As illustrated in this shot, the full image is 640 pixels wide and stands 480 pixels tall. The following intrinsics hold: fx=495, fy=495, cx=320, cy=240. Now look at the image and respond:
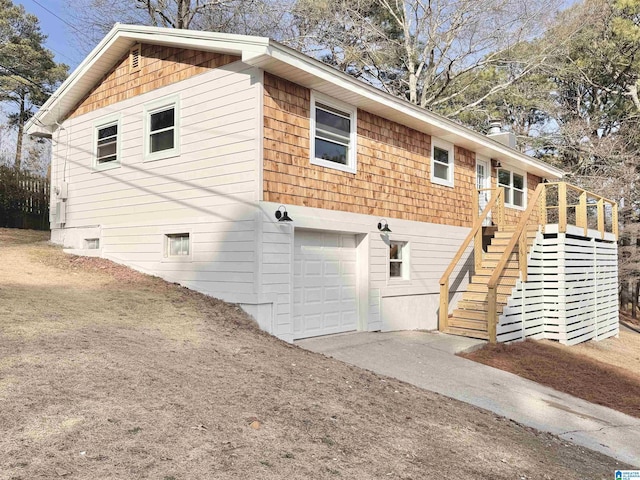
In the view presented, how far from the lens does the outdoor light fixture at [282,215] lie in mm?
8344

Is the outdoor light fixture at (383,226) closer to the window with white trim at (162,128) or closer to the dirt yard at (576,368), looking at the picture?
the dirt yard at (576,368)

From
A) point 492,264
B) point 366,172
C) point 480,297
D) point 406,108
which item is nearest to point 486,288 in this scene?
point 480,297

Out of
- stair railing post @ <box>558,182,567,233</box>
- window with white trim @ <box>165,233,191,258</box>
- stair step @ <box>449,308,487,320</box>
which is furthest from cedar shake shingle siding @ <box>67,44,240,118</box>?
stair railing post @ <box>558,182,567,233</box>

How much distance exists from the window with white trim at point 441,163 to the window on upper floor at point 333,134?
10.9ft

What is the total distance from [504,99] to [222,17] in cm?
1470

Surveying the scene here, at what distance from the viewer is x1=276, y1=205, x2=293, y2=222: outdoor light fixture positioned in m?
8.34

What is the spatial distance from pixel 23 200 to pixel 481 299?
51.1 ft

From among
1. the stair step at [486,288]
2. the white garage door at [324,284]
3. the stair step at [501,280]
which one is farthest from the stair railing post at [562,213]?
the white garage door at [324,284]

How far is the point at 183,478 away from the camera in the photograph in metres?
3.00

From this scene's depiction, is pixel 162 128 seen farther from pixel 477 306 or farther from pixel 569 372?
pixel 569 372

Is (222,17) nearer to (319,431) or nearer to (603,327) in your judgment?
(603,327)

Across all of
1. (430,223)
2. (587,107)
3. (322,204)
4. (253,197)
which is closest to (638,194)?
(587,107)

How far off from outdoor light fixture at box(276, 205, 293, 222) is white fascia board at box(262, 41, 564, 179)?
2358mm

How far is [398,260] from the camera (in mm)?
11391
